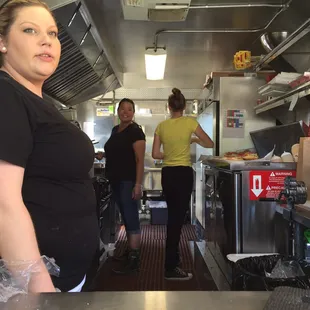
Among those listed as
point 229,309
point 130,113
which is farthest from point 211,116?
point 229,309

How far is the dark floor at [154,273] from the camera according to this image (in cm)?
300

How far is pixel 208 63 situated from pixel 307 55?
5.88 ft

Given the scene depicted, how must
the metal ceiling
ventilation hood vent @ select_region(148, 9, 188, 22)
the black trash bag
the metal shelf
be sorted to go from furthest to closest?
the metal ceiling, ventilation hood vent @ select_region(148, 9, 188, 22), the metal shelf, the black trash bag

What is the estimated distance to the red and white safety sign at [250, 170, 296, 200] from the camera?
243 centimetres

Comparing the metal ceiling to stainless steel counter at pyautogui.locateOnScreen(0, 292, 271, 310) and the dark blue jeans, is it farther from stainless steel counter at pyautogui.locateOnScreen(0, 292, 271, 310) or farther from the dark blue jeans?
stainless steel counter at pyautogui.locateOnScreen(0, 292, 271, 310)

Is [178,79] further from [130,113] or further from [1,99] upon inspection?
[1,99]

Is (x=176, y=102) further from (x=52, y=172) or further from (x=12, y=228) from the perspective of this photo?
(x=12, y=228)

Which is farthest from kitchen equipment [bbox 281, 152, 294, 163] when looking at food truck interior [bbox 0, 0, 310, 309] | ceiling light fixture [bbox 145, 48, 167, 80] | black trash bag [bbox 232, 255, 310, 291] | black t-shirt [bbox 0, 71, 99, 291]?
ceiling light fixture [bbox 145, 48, 167, 80]

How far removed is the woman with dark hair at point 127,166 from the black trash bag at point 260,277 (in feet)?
5.19

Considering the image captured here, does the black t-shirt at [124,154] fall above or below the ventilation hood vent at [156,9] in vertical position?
below

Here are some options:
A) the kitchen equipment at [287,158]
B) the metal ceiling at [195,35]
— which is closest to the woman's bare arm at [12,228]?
the kitchen equipment at [287,158]

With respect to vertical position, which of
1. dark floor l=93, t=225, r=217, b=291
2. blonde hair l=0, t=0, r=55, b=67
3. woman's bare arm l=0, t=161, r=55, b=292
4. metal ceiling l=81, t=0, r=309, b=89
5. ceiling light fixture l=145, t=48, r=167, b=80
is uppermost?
metal ceiling l=81, t=0, r=309, b=89

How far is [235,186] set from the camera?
2.53 meters

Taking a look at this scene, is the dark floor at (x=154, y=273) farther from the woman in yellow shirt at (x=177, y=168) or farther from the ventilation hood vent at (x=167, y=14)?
the ventilation hood vent at (x=167, y=14)
